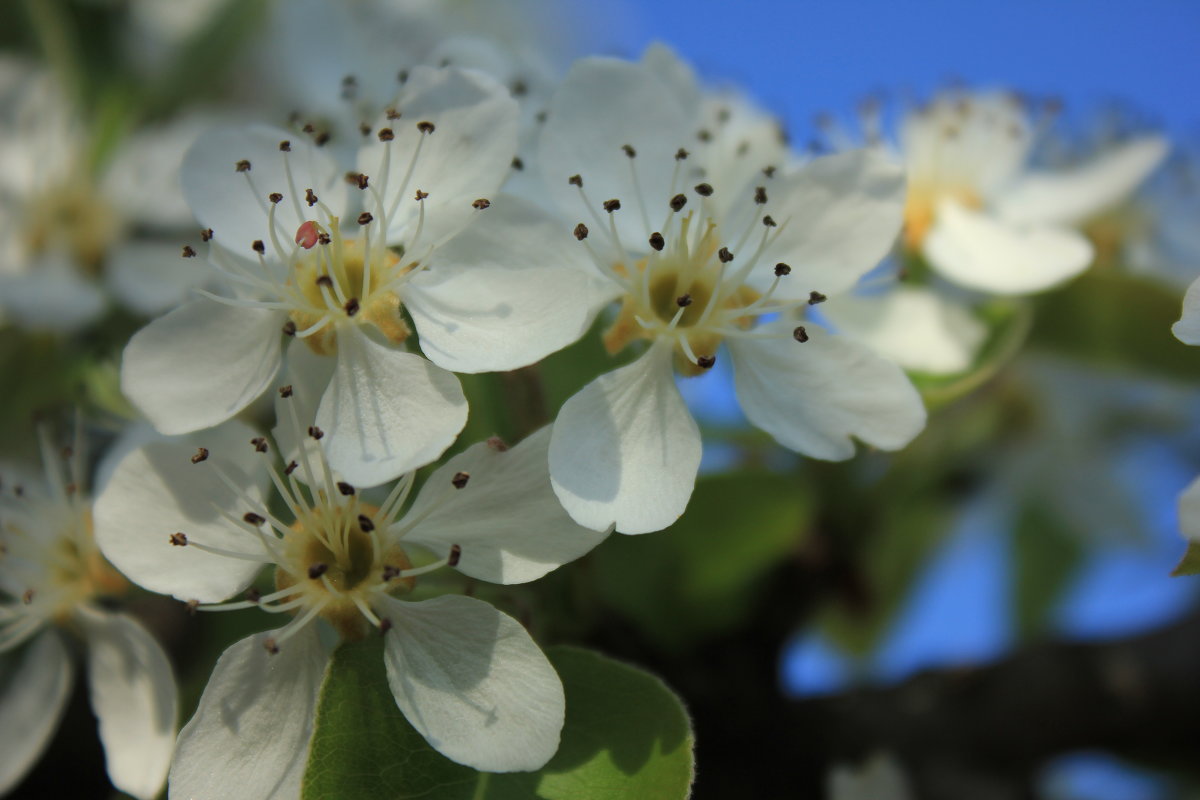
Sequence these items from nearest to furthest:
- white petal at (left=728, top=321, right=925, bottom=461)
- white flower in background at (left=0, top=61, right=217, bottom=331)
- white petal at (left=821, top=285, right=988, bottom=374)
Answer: white petal at (left=728, top=321, right=925, bottom=461) → white petal at (left=821, top=285, right=988, bottom=374) → white flower in background at (left=0, top=61, right=217, bottom=331)

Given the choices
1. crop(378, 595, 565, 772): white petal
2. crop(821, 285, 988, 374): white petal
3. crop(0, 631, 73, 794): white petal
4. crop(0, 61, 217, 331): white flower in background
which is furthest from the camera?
crop(0, 61, 217, 331): white flower in background

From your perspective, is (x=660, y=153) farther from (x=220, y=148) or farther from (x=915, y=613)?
(x=915, y=613)

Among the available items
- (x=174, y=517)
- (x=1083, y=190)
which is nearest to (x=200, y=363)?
(x=174, y=517)

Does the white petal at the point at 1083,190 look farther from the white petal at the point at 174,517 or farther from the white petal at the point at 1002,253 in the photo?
the white petal at the point at 174,517

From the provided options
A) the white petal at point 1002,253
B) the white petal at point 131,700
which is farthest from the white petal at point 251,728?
the white petal at point 1002,253

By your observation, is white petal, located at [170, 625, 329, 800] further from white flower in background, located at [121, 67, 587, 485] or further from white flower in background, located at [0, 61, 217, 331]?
white flower in background, located at [0, 61, 217, 331]

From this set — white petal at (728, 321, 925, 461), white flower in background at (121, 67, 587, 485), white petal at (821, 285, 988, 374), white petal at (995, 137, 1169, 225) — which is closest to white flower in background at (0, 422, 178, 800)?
white flower in background at (121, 67, 587, 485)

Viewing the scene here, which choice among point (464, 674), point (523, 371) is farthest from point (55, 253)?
point (464, 674)

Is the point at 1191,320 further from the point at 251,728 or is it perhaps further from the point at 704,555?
the point at 251,728
